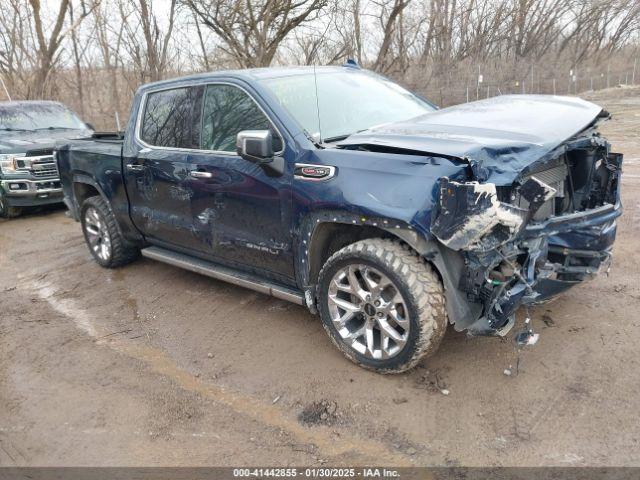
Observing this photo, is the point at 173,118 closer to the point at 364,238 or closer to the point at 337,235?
the point at 337,235

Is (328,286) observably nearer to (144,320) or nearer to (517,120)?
(517,120)

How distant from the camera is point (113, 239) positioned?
5.66m

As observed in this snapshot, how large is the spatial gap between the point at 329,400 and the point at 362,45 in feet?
74.0

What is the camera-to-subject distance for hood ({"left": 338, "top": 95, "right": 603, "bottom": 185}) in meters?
2.89

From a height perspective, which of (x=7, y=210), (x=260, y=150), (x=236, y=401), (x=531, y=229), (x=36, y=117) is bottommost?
(x=236, y=401)

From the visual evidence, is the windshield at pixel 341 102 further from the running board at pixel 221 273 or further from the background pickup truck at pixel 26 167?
the background pickup truck at pixel 26 167

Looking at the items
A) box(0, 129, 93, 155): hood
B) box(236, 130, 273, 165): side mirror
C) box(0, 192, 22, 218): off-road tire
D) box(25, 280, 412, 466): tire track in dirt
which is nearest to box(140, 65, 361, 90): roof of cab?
box(236, 130, 273, 165): side mirror

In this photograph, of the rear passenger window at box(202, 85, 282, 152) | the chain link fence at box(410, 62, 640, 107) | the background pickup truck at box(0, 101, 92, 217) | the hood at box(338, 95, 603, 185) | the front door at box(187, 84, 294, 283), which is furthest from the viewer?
the chain link fence at box(410, 62, 640, 107)

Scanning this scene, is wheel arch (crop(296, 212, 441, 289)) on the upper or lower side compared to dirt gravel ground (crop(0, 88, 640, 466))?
upper

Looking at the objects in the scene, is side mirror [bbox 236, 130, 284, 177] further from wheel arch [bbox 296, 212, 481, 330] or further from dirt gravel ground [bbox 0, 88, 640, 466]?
dirt gravel ground [bbox 0, 88, 640, 466]

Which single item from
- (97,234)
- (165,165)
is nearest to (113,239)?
(97,234)

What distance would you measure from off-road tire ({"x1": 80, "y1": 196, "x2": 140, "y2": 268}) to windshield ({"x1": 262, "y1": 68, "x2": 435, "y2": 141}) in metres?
2.67

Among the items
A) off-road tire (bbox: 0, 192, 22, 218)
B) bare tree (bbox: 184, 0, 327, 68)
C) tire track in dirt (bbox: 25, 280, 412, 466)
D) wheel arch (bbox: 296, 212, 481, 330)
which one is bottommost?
tire track in dirt (bbox: 25, 280, 412, 466)

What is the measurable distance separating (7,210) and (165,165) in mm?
5969
